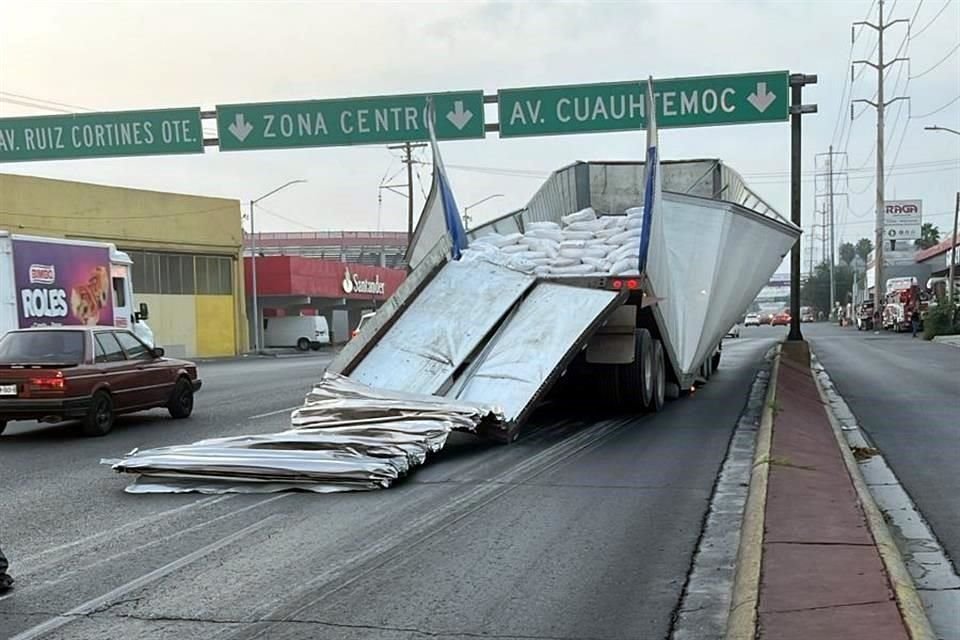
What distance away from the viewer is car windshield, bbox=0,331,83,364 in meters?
12.5

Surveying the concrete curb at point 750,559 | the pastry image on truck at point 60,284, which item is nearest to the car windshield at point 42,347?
the pastry image on truck at point 60,284

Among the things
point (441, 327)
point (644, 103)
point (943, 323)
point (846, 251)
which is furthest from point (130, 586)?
point (846, 251)

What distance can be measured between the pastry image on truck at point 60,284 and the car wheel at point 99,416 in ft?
22.3

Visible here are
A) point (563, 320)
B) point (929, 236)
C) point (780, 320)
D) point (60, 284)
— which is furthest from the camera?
point (929, 236)

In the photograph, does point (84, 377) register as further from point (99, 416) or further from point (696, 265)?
point (696, 265)

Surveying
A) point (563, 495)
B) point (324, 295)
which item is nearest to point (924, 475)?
point (563, 495)

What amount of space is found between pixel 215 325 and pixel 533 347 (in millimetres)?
38958

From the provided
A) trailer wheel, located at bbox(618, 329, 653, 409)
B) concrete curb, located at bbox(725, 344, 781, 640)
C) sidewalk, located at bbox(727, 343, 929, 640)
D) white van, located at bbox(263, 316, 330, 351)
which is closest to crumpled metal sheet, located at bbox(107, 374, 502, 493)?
concrete curb, located at bbox(725, 344, 781, 640)

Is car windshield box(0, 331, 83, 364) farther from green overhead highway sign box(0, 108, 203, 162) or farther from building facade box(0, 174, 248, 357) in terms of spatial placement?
building facade box(0, 174, 248, 357)

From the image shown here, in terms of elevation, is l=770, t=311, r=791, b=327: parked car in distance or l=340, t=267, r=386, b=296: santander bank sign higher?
l=340, t=267, r=386, b=296: santander bank sign

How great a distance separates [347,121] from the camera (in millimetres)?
22047

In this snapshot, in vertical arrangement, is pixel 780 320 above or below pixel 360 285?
below

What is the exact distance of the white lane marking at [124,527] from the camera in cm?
658

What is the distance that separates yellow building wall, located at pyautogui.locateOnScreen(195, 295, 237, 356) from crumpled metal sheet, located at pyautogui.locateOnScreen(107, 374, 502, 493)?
126 ft
